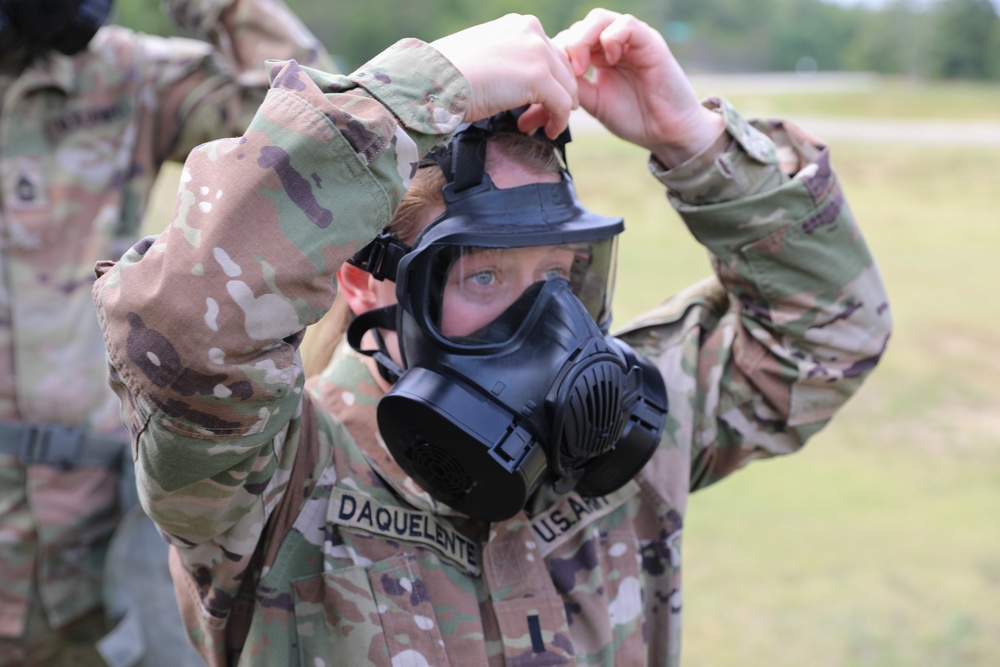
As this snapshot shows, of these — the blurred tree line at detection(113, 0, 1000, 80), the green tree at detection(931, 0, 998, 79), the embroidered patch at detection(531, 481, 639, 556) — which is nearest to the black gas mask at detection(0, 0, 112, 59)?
the embroidered patch at detection(531, 481, 639, 556)

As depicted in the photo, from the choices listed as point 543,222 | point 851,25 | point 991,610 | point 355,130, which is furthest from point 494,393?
point 851,25

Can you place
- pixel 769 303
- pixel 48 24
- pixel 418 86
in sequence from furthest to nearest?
pixel 48 24, pixel 769 303, pixel 418 86

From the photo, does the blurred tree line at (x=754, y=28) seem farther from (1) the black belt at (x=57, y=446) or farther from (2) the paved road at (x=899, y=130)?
(1) the black belt at (x=57, y=446)

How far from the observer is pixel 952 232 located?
12008mm

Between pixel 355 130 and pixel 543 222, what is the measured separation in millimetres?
425

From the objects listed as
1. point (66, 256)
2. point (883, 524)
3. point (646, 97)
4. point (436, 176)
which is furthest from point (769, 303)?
point (883, 524)

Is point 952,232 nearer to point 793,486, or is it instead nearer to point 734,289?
point 793,486

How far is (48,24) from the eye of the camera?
2.77m

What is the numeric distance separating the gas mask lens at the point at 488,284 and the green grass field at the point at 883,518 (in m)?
2.69

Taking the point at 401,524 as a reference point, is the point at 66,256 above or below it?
below

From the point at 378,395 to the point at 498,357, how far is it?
32cm

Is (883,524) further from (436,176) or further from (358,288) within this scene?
(436,176)

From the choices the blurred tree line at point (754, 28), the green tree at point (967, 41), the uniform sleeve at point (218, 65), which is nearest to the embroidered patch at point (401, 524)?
the uniform sleeve at point (218, 65)

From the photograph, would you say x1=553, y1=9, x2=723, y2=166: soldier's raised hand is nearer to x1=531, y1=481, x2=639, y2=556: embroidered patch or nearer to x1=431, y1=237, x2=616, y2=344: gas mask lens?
x1=431, y1=237, x2=616, y2=344: gas mask lens
